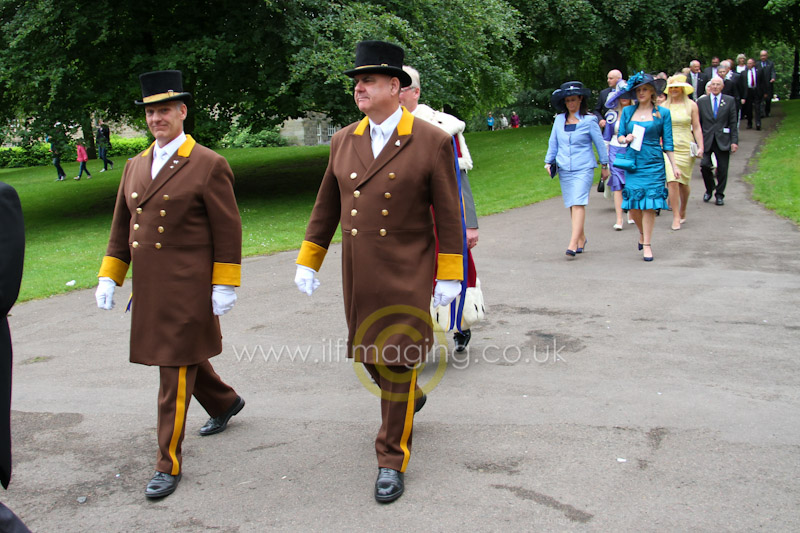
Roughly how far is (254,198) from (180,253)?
1588 centimetres

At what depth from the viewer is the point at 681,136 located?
1170 cm

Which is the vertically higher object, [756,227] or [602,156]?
[602,156]

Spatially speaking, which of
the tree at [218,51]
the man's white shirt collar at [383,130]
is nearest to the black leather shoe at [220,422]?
the man's white shirt collar at [383,130]

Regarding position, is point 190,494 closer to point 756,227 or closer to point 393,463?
point 393,463

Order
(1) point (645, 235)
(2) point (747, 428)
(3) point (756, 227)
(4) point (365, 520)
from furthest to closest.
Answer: (3) point (756, 227)
(1) point (645, 235)
(2) point (747, 428)
(4) point (365, 520)

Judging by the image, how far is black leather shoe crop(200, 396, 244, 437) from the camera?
4875 millimetres

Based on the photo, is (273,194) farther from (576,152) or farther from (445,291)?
(445,291)

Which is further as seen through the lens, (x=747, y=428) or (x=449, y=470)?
(x=747, y=428)

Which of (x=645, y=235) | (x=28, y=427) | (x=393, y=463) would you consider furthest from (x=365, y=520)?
(x=645, y=235)

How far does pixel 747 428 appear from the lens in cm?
452

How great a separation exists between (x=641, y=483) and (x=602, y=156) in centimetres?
709

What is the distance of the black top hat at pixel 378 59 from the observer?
13.1 feet

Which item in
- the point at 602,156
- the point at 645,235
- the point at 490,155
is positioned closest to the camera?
the point at 645,235

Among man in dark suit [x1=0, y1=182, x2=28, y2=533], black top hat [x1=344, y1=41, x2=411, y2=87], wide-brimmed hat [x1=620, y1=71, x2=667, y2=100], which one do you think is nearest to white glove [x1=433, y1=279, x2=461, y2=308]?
black top hat [x1=344, y1=41, x2=411, y2=87]
